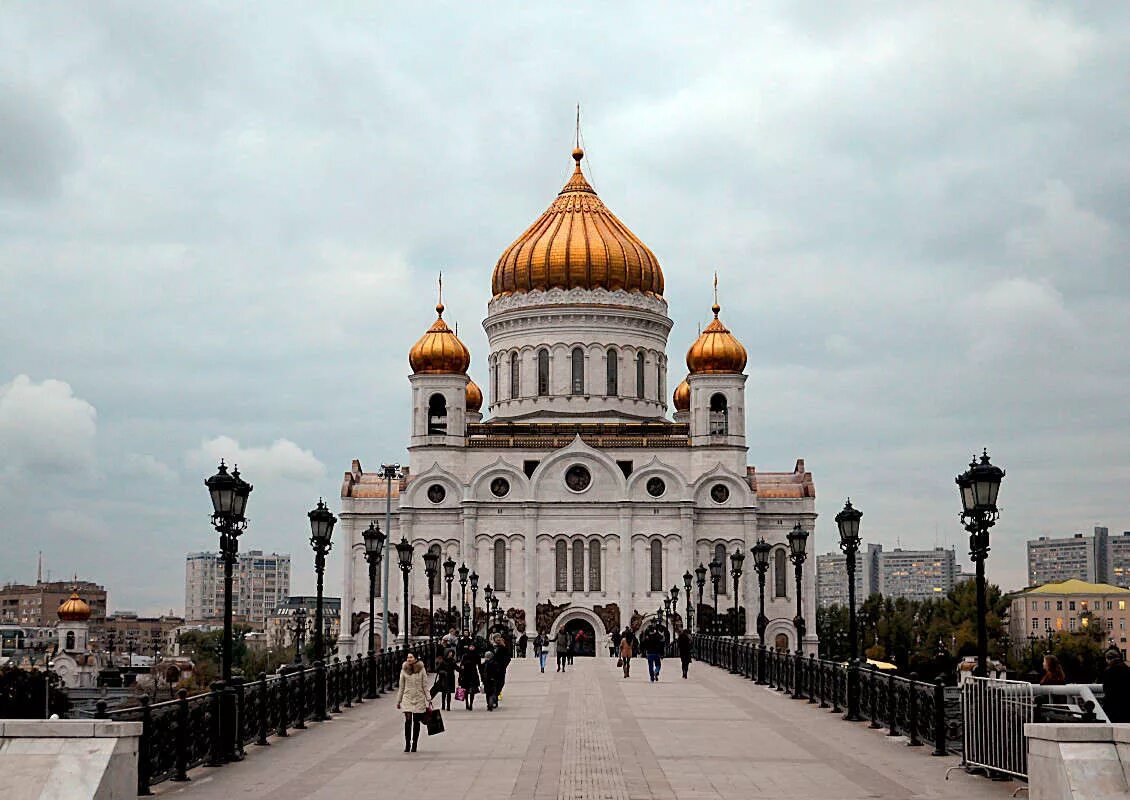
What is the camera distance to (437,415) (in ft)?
232

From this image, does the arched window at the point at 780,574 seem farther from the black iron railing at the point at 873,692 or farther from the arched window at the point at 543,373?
the black iron railing at the point at 873,692

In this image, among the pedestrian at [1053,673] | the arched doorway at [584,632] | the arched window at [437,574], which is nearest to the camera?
the pedestrian at [1053,673]

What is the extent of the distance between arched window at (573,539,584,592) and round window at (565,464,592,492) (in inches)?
92.5

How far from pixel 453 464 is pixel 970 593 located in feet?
132

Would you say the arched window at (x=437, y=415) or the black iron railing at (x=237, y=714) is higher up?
the arched window at (x=437, y=415)

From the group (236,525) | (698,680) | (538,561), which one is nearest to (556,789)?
(236,525)

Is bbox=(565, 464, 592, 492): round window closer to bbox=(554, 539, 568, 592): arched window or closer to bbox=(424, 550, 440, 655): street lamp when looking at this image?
bbox=(554, 539, 568, 592): arched window

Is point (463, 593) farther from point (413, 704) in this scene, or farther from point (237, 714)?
point (237, 714)

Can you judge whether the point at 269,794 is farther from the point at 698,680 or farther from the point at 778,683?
the point at 698,680

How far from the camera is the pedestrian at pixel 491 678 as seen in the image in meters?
25.6

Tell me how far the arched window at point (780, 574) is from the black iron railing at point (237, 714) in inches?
1710

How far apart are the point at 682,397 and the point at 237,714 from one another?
60.8m

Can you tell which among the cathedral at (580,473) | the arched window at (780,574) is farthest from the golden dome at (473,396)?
the arched window at (780,574)

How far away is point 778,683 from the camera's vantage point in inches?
1238
